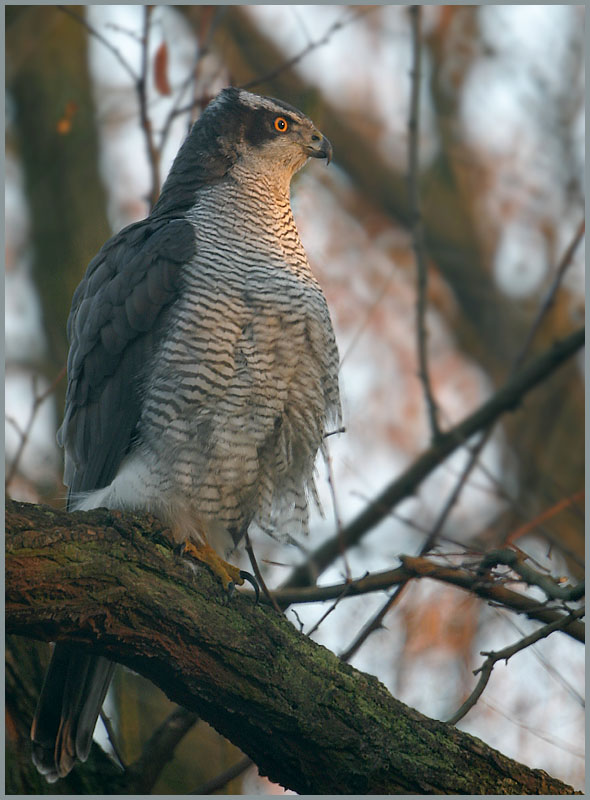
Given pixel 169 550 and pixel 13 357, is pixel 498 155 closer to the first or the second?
pixel 13 357

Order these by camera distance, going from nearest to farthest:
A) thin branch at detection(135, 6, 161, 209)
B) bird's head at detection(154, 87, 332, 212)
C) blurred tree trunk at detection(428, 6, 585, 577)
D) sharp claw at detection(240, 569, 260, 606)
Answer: sharp claw at detection(240, 569, 260, 606) → bird's head at detection(154, 87, 332, 212) → thin branch at detection(135, 6, 161, 209) → blurred tree trunk at detection(428, 6, 585, 577)

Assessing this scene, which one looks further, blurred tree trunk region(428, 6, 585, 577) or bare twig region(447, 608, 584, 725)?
blurred tree trunk region(428, 6, 585, 577)

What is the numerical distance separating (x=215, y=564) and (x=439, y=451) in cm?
140

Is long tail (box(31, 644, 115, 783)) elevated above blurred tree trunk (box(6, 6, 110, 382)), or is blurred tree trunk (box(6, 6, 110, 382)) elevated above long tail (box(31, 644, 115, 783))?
blurred tree trunk (box(6, 6, 110, 382))

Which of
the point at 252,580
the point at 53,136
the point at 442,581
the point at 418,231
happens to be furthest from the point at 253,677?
the point at 53,136

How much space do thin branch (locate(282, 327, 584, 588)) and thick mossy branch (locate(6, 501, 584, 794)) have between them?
3.97 ft

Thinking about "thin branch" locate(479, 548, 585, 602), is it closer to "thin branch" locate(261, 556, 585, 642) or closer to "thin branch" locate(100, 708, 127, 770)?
"thin branch" locate(261, 556, 585, 642)

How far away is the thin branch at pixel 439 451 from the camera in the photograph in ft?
13.7

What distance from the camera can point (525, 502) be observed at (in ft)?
19.1

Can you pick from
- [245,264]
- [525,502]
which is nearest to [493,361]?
[525,502]

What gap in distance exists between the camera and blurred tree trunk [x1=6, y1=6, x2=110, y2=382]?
532cm

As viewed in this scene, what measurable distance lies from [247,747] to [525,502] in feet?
11.3

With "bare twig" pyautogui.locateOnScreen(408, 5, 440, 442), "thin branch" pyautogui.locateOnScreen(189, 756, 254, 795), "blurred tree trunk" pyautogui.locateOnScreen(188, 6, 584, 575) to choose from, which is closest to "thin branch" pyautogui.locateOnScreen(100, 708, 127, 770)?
"thin branch" pyautogui.locateOnScreen(189, 756, 254, 795)

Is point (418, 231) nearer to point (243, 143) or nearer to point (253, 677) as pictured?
point (243, 143)
